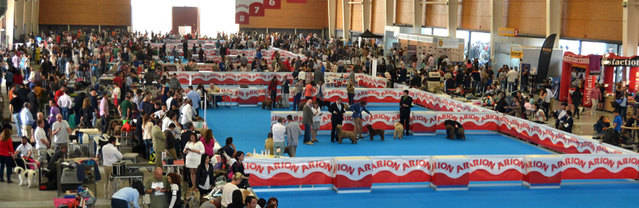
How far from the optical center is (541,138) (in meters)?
20.2

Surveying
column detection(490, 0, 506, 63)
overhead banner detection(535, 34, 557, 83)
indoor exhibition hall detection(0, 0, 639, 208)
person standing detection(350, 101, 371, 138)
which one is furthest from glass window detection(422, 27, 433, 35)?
person standing detection(350, 101, 371, 138)

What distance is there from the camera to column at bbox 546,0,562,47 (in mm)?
31994

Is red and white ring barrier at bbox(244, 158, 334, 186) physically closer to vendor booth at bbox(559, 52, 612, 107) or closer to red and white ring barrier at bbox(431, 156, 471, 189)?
red and white ring barrier at bbox(431, 156, 471, 189)

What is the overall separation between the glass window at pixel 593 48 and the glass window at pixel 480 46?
7.35 meters

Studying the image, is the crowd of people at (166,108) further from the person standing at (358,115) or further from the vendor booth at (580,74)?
the vendor booth at (580,74)

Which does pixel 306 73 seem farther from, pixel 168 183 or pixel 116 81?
pixel 168 183

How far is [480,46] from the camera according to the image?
4003 centimetres

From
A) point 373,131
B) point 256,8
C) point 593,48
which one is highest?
point 256,8

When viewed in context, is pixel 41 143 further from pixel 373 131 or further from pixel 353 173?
pixel 373 131

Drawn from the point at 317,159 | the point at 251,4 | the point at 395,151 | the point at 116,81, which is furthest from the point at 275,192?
the point at 251,4

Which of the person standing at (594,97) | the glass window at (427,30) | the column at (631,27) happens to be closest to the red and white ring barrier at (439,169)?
the person standing at (594,97)

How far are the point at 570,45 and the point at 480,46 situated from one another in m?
8.42

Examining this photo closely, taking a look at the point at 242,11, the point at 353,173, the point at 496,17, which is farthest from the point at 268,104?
the point at 496,17

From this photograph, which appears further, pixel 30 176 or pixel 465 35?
pixel 465 35
